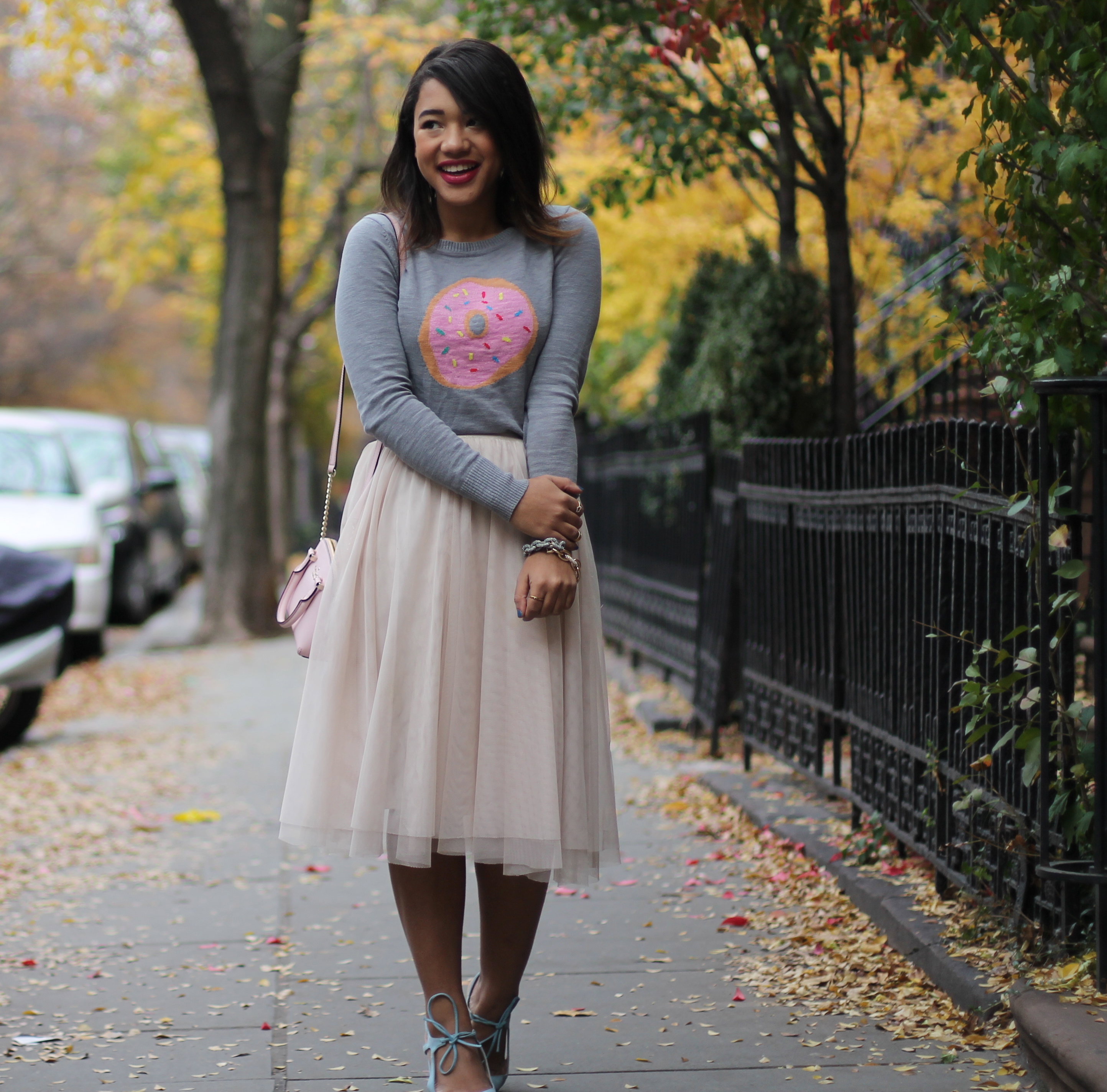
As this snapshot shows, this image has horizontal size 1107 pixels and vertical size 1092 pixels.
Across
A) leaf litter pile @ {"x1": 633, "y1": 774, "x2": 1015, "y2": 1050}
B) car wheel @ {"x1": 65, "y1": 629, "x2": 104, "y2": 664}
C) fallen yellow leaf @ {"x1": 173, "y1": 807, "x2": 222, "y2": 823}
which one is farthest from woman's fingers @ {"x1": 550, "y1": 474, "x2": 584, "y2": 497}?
car wheel @ {"x1": 65, "y1": 629, "x2": 104, "y2": 664}

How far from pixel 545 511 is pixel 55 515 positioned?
9.26m

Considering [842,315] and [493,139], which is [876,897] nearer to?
[493,139]

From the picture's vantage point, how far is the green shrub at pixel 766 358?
7445 mm

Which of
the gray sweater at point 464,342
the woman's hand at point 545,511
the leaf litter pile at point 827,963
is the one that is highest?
the gray sweater at point 464,342

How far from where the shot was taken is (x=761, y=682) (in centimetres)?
626

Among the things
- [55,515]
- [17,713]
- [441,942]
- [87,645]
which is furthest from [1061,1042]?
[87,645]

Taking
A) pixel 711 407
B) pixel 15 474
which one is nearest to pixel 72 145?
pixel 15 474

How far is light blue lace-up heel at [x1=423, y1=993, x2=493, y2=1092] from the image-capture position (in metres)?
3.03

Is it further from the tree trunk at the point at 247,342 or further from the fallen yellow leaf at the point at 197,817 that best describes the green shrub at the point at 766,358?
the tree trunk at the point at 247,342

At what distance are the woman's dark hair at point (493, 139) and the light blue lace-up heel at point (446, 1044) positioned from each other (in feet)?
5.25

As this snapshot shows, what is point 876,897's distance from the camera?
167 inches

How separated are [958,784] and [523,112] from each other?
2082 mm

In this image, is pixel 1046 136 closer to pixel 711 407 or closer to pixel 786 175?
pixel 786 175

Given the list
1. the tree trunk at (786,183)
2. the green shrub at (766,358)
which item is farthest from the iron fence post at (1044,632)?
the green shrub at (766,358)
